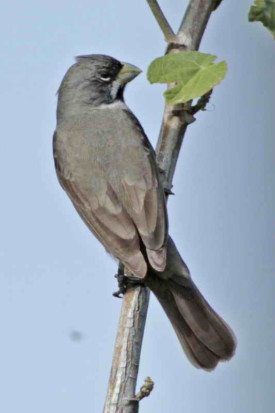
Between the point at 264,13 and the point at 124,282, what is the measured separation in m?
1.58

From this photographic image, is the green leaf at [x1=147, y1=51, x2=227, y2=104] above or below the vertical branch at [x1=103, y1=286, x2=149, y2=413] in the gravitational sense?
above

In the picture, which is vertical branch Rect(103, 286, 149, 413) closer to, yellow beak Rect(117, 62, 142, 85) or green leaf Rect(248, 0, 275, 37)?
green leaf Rect(248, 0, 275, 37)

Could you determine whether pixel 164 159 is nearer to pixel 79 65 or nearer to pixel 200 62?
pixel 200 62

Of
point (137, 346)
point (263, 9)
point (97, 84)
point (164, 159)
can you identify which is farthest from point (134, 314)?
point (97, 84)

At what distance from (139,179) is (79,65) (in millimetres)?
1416

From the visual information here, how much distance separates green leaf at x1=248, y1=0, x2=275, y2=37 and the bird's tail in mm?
1616

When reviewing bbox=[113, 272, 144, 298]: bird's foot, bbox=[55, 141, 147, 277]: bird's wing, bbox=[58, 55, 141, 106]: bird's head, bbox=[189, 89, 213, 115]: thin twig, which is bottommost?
bbox=[113, 272, 144, 298]: bird's foot

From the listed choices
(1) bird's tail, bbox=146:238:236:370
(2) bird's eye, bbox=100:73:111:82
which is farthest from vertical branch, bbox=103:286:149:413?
(2) bird's eye, bbox=100:73:111:82

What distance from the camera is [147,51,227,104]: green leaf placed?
131 inches

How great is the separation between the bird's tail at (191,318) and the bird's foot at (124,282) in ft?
0.77

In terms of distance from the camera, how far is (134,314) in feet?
12.3

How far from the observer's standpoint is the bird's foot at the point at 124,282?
4.17m

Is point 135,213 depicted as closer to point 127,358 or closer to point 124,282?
point 124,282

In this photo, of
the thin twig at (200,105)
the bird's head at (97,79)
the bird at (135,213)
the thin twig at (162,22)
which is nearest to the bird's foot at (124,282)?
the bird at (135,213)
